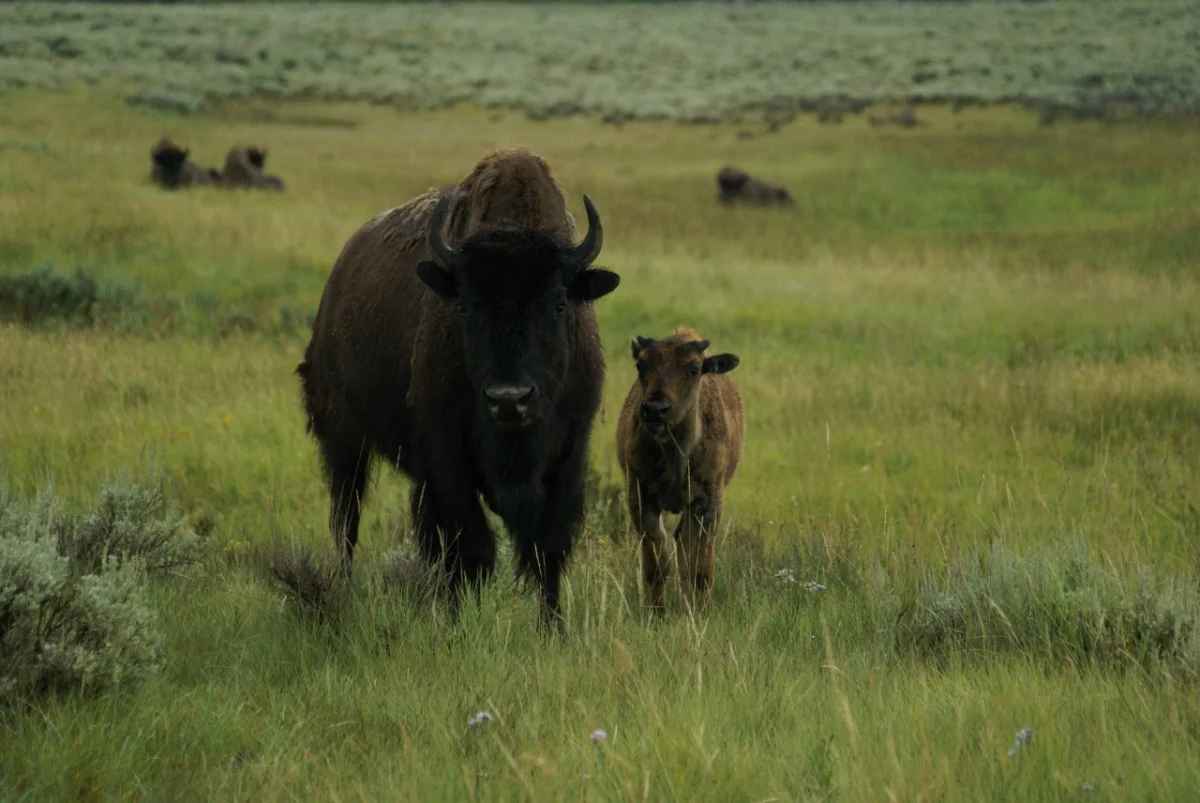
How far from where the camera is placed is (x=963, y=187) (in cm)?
3038

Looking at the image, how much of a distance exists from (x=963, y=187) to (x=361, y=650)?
27544mm

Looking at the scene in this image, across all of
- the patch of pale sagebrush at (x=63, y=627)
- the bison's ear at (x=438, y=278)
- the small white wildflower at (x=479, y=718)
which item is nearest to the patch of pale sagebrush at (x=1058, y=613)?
the small white wildflower at (x=479, y=718)

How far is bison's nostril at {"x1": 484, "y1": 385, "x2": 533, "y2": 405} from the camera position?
18.8 ft

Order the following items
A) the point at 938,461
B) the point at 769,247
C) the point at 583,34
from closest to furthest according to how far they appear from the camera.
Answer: the point at 938,461 < the point at 769,247 < the point at 583,34

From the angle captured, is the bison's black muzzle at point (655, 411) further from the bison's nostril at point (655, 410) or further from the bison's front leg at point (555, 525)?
the bison's front leg at point (555, 525)

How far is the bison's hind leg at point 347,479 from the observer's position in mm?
8125

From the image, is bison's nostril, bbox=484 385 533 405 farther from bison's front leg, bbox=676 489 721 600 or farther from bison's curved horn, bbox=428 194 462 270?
bison's front leg, bbox=676 489 721 600

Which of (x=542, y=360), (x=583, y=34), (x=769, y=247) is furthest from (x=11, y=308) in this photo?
(x=583, y=34)

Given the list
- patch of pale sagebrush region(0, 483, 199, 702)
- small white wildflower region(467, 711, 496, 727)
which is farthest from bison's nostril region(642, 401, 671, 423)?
small white wildflower region(467, 711, 496, 727)

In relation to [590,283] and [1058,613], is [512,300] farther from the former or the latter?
[1058,613]

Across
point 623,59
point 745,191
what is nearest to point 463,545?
point 745,191

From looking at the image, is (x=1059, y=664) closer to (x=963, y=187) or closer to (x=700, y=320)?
(x=700, y=320)

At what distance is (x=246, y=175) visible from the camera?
Answer: 87.1ft

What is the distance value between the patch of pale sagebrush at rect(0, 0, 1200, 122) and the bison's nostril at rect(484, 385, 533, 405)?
111 feet
